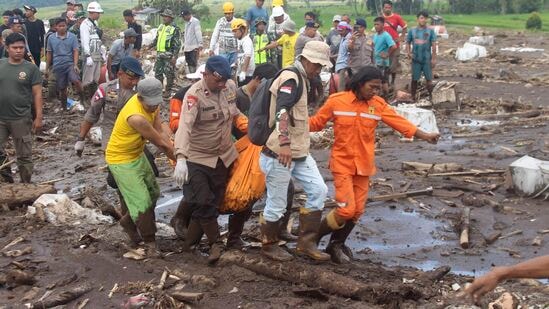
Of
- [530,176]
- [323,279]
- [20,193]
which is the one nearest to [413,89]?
[530,176]

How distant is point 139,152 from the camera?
717cm

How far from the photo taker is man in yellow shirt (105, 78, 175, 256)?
6.82 metres

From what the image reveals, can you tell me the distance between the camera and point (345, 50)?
14594mm

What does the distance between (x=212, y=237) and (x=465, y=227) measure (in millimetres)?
2860

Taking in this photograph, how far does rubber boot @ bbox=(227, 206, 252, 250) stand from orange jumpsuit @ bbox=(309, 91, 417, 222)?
936mm

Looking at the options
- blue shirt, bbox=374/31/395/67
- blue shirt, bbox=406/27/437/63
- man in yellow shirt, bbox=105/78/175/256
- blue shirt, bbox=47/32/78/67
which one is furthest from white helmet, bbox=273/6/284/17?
man in yellow shirt, bbox=105/78/175/256

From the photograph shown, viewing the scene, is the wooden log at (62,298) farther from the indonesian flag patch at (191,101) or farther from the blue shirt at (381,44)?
the blue shirt at (381,44)

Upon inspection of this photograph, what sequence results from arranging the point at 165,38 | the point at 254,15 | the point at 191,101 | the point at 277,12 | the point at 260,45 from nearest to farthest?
1. the point at 191,101
2. the point at 260,45
3. the point at 277,12
4. the point at 165,38
5. the point at 254,15

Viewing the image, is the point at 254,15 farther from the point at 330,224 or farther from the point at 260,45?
the point at 330,224

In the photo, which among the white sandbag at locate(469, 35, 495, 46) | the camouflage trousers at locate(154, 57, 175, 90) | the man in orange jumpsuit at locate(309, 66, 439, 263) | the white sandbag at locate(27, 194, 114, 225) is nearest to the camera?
the man in orange jumpsuit at locate(309, 66, 439, 263)

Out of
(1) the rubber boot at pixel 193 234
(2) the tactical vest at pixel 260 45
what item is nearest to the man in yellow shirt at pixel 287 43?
(2) the tactical vest at pixel 260 45

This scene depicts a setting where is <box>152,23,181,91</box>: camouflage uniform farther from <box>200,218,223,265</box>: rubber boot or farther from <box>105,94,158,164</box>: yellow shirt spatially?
<box>200,218,223,265</box>: rubber boot

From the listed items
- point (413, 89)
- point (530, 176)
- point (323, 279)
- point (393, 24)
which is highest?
point (393, 24)

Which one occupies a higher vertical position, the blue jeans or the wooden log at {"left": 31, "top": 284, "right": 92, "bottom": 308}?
the blue jeans
